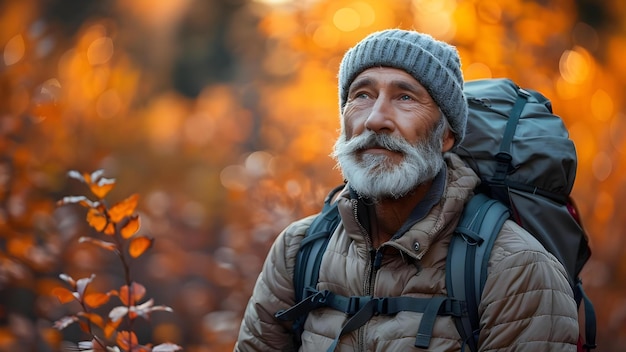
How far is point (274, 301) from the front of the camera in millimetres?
3188

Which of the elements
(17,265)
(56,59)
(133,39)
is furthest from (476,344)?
(133,39)

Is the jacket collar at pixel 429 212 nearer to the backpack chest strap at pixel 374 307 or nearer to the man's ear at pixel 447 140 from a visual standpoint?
the man's ear at pixel 447 140

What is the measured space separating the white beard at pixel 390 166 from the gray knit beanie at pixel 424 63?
0.12m

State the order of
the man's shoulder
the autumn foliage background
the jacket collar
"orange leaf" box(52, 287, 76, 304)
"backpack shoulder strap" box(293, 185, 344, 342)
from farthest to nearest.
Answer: the autumn foliage background, "orange leaf" box(52, 287, 76, 304), "backpack shoulder strap" box(293, 185, 344, 342), the jacket collar, the man's shoulder

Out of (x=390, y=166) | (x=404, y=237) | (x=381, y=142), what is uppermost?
(x=381, y=142)

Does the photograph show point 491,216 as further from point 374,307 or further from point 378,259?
point 374,307

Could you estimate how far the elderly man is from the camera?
8.63 ft

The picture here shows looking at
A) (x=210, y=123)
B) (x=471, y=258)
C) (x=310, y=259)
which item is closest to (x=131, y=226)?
(x=310, y=259)

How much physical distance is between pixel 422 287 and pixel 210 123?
7422mm

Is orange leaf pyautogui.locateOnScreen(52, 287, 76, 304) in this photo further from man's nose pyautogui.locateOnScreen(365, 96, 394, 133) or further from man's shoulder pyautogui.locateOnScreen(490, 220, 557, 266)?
man's shoulder pyautogui.locateOnScreen(490, 220, 557, 266)

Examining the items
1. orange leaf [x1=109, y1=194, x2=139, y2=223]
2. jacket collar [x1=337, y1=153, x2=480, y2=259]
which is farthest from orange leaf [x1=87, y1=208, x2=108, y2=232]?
jacket collar [x1=337, y1=153, x2=480, y2=259]

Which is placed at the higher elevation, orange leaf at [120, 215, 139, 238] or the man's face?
the man's face

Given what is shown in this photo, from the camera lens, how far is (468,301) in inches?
105

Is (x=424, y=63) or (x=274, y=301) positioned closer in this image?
(x=424, y=63)
